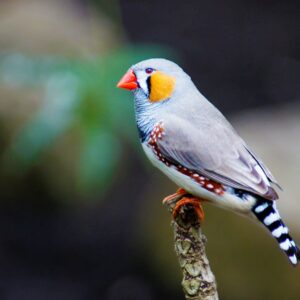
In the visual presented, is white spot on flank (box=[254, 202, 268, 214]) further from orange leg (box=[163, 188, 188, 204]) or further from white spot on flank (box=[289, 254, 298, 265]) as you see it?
orange leg (box=[163, 188, 188, 204])

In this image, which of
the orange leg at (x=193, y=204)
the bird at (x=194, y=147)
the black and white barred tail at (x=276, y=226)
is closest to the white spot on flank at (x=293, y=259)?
the black and white barred tail at (x=276, y=226)

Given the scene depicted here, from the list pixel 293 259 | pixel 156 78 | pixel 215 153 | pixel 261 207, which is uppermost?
pixel 156 78

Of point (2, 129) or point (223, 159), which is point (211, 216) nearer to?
point (2, 129)

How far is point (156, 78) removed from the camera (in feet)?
11.9

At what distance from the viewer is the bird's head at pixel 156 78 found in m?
3.64

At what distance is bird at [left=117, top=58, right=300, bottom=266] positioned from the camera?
3441mm

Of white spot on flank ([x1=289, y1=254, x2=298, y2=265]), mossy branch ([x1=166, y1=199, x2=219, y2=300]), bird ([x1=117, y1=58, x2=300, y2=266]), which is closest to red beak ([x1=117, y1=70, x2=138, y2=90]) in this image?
bird ([x1=117, y1=58, x2=300, y2=266])

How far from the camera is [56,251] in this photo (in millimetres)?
6836

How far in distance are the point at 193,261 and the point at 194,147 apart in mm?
487

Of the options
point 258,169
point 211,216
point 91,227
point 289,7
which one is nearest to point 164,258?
point 211,216

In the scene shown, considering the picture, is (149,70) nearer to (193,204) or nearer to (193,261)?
(193,204)

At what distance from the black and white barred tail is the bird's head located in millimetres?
571

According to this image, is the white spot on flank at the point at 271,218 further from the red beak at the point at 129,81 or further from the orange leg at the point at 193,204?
the red beak at the point at 129,81

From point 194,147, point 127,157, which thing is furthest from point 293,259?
point 127,157
